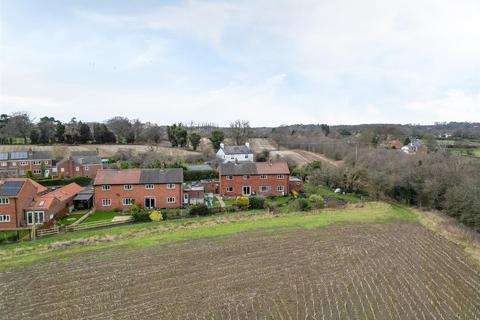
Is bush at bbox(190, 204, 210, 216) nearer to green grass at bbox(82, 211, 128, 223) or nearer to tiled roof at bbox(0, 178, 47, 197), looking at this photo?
green grass at bbox(82, 211, 128, 223)

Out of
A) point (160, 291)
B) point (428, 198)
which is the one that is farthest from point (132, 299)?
point (428, 198)

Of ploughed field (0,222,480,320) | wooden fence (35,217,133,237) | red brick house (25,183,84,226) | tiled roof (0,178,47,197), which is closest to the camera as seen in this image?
ploughed field (0,222,480,320)

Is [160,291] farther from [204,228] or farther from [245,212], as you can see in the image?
[245,212]

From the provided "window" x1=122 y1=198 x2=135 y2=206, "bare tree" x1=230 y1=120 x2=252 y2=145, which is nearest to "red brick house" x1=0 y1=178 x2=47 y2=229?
"window" x1=122 y1=198 x2=135 y2=206

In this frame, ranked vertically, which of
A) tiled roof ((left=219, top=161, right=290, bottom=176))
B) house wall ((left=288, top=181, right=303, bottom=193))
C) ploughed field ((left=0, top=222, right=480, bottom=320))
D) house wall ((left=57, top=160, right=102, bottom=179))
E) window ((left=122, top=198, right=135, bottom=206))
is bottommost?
ploughed field ((left=0, top=222, right=480, bottom=320))

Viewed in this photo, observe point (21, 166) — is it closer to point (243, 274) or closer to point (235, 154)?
point (235, 154)

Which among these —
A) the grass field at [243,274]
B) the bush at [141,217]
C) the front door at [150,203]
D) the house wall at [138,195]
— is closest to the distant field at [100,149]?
the house wall at [138,195]

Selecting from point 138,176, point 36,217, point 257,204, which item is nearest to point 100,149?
point 138,176
